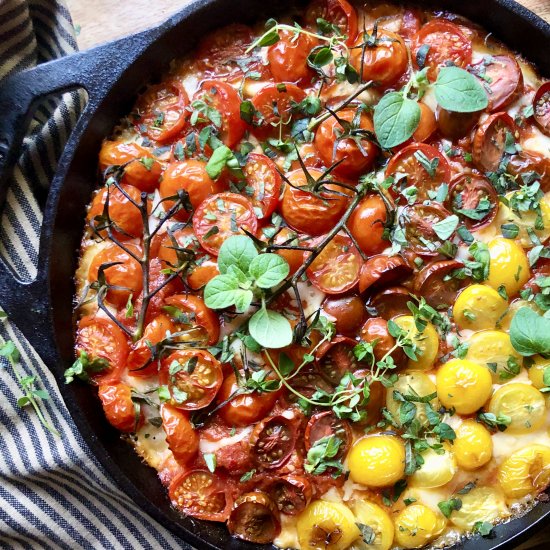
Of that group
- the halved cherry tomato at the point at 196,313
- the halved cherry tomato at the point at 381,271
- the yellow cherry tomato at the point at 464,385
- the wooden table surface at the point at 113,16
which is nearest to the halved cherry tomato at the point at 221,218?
the halved cherry tomato at the point at 196,313

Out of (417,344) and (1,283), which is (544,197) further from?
(1,283)

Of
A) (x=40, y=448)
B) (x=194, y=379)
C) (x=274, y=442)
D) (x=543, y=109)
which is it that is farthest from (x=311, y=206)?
(x=40, y=448)

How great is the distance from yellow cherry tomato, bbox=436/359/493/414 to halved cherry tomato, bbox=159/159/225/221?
1.06 m

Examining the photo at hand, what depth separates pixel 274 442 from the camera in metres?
2.65

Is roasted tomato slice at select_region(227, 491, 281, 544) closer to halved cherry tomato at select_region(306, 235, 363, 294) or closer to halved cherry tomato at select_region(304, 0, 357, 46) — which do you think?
halved cherry tomato at select_region(306, 235, 363, 294)

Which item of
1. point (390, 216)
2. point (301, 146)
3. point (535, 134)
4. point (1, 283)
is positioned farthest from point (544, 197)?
point (1, 283)

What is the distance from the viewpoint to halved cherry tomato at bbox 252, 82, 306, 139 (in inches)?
109

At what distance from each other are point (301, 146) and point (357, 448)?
1.12 m

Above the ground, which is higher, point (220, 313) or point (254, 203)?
point (254, 203)

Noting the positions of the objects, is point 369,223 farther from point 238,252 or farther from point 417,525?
point 417,525

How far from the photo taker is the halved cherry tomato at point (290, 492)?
8.61ft

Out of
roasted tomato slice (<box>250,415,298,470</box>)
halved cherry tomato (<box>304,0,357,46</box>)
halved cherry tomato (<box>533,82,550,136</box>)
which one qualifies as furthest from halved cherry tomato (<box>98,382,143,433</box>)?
halved cherry tomato (<box>533,82,550,136</box>)

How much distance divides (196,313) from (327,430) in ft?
2.04

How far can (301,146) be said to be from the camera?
2.84 metres
